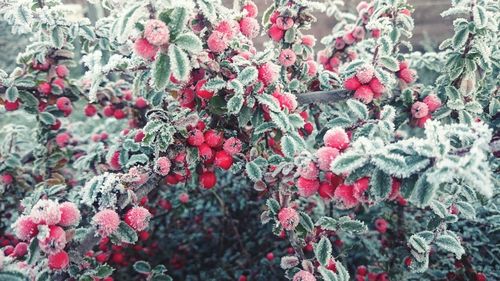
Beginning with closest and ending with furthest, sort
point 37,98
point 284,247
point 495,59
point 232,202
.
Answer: point 495,59, point 37,98, point 284,247, point 232,202

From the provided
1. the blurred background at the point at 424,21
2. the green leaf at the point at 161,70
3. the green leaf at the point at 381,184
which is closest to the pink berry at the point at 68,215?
the green leaf at the point at 161,70

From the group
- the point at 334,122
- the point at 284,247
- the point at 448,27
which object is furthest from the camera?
the point at 448,27

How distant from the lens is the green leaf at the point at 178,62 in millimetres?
1048

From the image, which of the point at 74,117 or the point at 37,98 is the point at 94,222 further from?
the point at 74,117

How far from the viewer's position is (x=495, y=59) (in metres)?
1.60

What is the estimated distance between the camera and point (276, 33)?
5.38 ft

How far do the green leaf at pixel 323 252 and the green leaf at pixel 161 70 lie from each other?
659 mm

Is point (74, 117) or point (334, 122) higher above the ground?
point (334, 122)

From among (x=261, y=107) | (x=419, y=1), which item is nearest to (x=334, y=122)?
(x=261, y=107)

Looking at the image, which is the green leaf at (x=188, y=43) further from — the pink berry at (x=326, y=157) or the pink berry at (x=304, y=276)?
the pink berry at (x=304, y=276)

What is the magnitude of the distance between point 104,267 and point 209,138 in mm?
504

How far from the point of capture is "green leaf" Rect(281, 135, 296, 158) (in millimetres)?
1291

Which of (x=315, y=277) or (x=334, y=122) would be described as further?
(x=334, y=122)

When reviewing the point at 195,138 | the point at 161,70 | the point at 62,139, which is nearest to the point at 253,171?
the point at 195,138
